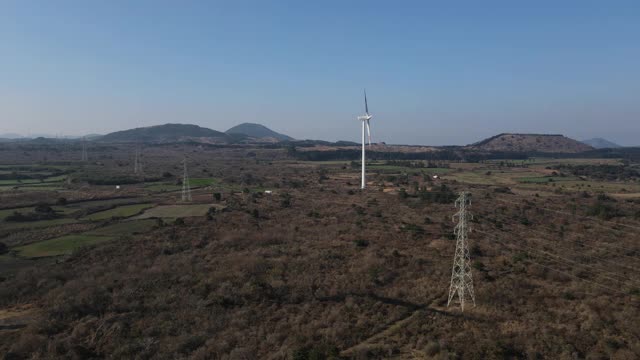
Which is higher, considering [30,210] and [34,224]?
[30,210]

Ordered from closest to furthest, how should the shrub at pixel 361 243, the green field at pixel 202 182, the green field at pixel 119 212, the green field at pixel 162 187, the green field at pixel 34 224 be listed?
the shrub at pixel 361 243
the green field at pixel 34 224
the green field at pixel 119 212
the green field at pixel 162 187
the green field at pixel 202 182

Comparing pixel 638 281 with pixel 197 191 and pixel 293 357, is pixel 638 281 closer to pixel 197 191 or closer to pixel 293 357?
pixel 293 357

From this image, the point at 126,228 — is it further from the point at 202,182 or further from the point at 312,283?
the point at 202,182

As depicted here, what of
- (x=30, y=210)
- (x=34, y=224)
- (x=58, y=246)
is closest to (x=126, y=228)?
(x=58, y=246)

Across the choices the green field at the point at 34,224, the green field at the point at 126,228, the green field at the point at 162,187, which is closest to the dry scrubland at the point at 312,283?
the green field at the point at 34,224

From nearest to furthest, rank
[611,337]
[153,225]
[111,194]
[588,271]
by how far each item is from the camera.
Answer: [611,337] < [588,271] < [153,225] < [111,194]

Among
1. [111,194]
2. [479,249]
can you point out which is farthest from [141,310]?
[111,194]

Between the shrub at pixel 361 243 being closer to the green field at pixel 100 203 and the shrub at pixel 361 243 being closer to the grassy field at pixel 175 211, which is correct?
the grassy field at pixel 175 211
